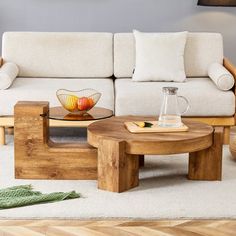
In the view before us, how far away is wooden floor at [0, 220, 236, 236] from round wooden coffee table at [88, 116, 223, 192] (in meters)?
0.48

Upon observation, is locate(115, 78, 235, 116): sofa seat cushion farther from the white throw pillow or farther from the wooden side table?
the wooden side table

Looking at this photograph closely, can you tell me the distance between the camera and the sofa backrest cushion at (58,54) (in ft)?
18.1

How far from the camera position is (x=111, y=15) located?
6266mm

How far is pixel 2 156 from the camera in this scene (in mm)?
4629

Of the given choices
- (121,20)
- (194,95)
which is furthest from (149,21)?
(194,95)

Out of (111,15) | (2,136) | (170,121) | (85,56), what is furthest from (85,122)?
(111,15)

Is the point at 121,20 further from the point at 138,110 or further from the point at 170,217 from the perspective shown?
the point at 170,217

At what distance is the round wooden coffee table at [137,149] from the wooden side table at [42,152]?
0.16 metres

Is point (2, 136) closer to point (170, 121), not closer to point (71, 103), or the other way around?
point (71, 103)

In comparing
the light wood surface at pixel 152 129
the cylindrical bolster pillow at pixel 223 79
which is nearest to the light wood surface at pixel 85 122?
the cylindrical bolster pillow at pixel 223 79

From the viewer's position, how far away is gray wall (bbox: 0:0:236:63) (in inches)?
245

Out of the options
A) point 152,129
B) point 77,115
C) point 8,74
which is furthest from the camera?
point 8,74

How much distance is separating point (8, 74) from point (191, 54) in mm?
1562

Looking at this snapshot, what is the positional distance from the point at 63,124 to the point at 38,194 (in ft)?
3.91
